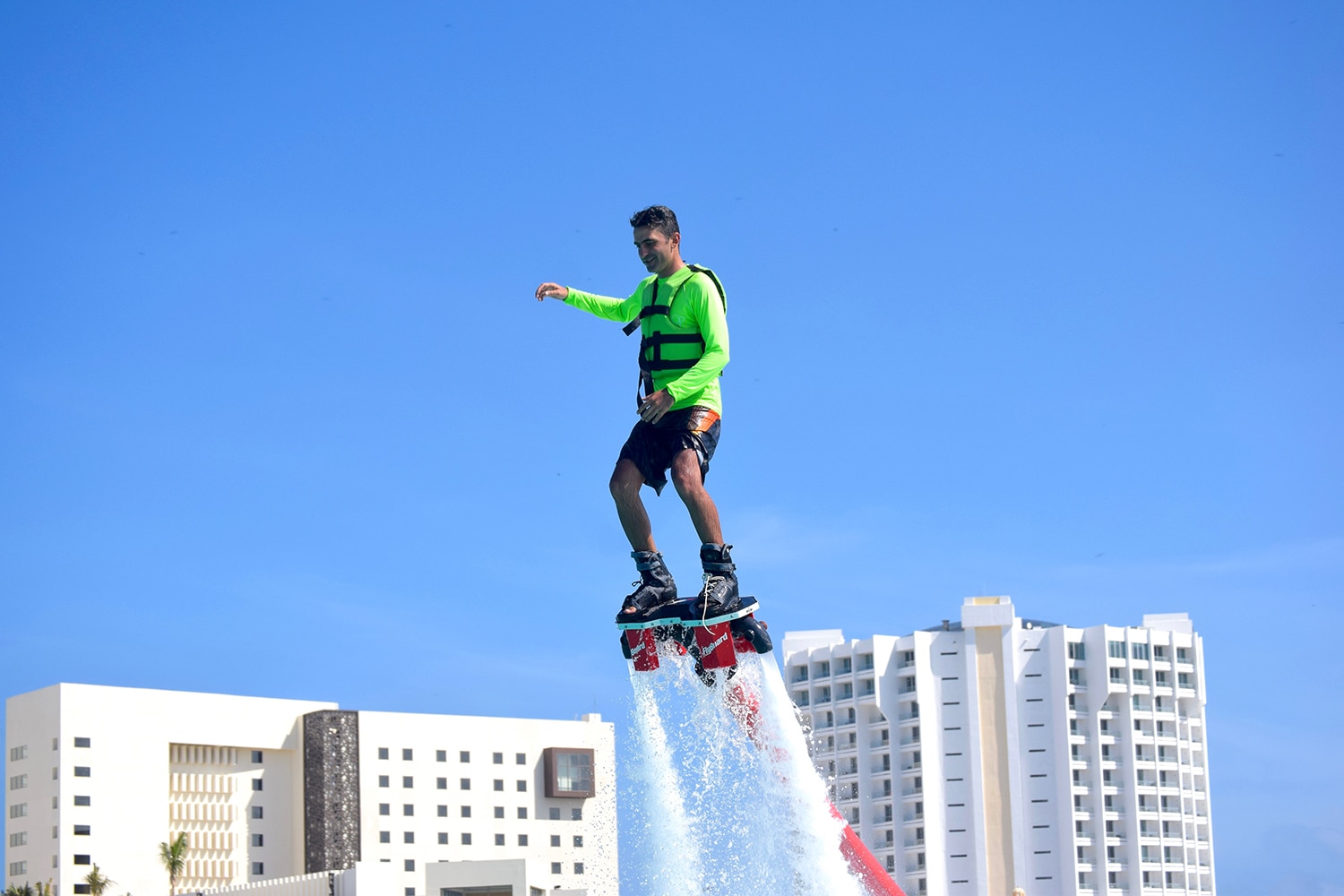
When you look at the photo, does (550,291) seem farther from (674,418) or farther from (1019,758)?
(1019,758)

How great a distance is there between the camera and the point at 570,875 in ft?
367

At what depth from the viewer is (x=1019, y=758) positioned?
11200 cm

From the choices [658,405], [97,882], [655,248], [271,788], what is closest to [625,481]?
[658,405]

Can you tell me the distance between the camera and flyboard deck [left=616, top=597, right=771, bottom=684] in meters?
14.1

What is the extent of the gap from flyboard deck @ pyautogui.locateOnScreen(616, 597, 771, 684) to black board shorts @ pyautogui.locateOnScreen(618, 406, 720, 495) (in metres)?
1.13

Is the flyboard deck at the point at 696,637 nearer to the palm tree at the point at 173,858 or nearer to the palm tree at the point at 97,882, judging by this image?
the palm tree at the point at 97,882

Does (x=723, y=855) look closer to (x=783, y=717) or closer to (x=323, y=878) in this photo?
(x=783, y=717)

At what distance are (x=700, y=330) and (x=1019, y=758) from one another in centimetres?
10251

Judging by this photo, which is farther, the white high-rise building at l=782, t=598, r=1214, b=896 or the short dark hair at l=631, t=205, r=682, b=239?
the white high-rise building at l=782, t=598, r=1214, b=896

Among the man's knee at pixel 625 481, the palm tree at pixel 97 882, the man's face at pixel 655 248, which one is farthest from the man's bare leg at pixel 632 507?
the palm tree at pixel 97 882

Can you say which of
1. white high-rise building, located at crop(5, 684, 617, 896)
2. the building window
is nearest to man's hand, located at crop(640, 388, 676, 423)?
white high-rise building, located at crop(5, 684, 617, 896)

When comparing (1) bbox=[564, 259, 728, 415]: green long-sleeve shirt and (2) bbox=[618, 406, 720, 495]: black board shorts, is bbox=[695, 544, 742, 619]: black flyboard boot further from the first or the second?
(1) bbox=[564, 259, 728, 415]: green long-sleeve shirt

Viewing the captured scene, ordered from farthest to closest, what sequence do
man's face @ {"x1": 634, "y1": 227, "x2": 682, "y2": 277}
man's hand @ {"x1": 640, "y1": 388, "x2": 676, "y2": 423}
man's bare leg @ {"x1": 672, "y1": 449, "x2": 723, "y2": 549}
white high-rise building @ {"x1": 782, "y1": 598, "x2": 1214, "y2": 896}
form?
white high-rise building @ {"x1": 782, "y1": 598, "x2": 1214, "y2": 896}, man's face @ {"x1": 634, "y1": 227, "x2": 682, "y2": 277}, man's bare leg @ {"x1": 672, "y1": 449, "x2": 723, "y2": 549}, man's hand @ {"x1": 640, "y1": 388, "x2": 676, "y2": 423}

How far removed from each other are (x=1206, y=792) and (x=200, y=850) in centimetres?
6895
